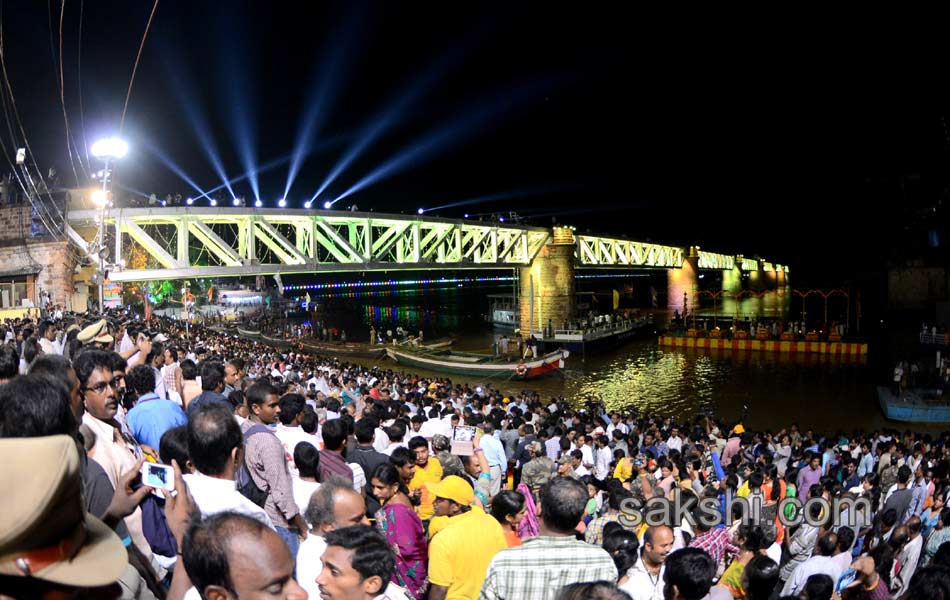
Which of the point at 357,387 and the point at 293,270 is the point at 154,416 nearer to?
the point at 357,387

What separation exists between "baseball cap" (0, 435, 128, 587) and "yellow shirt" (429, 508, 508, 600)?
2.72m

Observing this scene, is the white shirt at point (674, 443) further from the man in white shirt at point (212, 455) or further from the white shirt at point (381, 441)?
the man in white shirt at point (212, 455)

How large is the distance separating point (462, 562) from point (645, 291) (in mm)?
150997

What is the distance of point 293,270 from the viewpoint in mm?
26594

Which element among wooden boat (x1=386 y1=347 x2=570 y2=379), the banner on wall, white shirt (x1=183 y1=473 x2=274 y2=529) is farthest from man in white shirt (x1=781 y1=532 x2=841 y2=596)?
the banner on wall

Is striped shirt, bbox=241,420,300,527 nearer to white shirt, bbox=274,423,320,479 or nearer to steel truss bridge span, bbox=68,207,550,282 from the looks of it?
white shirt, bbox=274,423,320,479

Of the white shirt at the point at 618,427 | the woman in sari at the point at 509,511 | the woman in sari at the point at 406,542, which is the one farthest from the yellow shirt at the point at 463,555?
the white shirt at the point at 618,427

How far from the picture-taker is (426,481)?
257 inches

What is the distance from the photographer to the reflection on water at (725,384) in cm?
3005

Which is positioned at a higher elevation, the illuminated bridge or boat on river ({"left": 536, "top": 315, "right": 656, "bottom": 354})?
the illuminated bridge

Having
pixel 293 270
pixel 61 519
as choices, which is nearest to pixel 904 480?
pixel 61 519

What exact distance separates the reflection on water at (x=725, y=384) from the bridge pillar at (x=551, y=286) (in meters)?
4.30

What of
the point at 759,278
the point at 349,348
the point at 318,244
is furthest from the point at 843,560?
the point at 759,278

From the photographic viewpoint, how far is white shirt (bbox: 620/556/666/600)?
4664 millimetres
